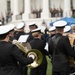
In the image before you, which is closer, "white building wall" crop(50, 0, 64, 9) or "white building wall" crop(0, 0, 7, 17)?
"white building wall" crop(50, 0, 64, 9)

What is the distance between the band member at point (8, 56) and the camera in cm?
630

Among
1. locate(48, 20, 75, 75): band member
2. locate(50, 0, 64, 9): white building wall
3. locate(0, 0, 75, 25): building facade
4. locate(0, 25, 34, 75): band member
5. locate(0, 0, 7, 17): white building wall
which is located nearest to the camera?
locate(0, 25, 34, 75): band member

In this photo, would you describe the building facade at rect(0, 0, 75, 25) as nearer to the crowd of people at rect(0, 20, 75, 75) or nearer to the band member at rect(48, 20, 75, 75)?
the crowd of people at rect(0, 20, 75, 75)

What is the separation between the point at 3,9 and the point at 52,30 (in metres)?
45.5

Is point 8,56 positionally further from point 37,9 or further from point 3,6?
point 3,6

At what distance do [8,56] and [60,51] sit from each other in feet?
6.68

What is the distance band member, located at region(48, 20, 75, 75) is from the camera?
26.3 ft

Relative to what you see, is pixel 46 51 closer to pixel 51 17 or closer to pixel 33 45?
pixel 33 45

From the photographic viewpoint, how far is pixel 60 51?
26.7 ft

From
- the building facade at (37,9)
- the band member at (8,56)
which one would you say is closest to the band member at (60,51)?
the band member at (8,56)

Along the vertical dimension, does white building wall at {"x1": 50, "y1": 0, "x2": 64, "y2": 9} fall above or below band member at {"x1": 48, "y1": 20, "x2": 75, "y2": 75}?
below

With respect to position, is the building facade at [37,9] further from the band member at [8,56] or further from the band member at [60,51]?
the band member at [8,56]

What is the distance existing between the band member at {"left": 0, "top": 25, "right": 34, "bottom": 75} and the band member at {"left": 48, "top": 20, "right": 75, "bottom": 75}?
1.70m

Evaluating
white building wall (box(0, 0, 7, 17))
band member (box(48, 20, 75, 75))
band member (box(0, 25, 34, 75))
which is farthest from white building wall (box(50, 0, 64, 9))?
band member (box(0, 25, 34, 75))
